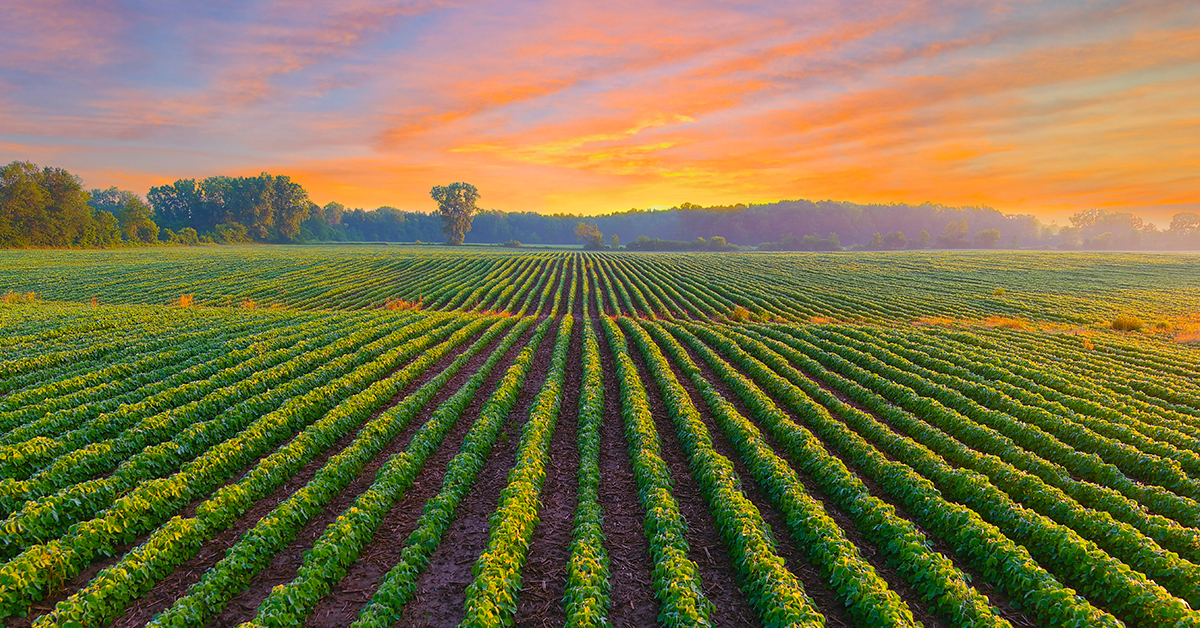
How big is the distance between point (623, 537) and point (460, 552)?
2.95 m

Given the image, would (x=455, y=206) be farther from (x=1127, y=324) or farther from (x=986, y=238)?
(x=986, y=238)

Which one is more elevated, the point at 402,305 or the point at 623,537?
the point at 402,305

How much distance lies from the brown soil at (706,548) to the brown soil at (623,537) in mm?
874

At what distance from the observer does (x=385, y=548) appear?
8336 mm

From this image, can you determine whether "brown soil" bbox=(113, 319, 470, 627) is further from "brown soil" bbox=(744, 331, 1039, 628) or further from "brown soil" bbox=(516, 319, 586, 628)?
"brown soil" bbox=(744, 331, 1039, 628)

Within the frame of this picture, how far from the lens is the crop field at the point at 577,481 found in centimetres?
688

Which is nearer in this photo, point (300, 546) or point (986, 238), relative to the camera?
point (300, 546)

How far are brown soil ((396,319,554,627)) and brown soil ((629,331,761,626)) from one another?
3.84 metres

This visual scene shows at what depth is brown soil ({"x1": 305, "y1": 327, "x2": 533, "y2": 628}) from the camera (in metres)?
6.91

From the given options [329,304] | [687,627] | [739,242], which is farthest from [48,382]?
[739,242]

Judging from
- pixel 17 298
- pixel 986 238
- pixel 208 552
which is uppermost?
pixel 986 238

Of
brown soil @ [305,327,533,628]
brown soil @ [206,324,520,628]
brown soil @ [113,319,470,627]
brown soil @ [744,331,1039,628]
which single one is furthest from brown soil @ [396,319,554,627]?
brown soil @ [744,331,1039,628]

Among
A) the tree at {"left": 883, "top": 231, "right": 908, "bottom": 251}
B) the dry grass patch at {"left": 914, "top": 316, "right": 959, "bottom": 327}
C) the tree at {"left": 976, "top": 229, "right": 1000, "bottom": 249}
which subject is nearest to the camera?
the dry grass patch at {"left": 914, "top": 316, "right": 959, "bottom": 327}

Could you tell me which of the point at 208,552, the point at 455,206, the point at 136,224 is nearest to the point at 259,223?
the point at 136,224
